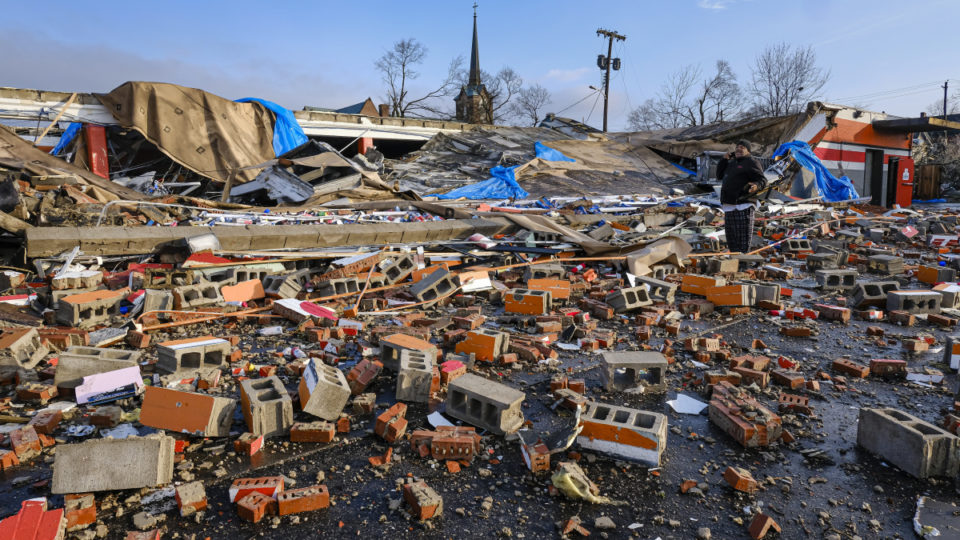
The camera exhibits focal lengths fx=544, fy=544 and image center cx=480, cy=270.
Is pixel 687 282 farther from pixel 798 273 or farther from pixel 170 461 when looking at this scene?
pixel 170 461

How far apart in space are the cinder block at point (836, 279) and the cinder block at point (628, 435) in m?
5.51

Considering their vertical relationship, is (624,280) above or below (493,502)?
above

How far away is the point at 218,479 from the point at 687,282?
571 cm

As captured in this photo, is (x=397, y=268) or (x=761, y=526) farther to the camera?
(x=397, y=268)

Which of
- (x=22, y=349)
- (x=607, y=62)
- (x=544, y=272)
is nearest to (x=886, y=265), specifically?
(x=544, y=272)

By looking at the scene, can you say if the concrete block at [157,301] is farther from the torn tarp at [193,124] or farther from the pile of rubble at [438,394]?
the torn tarp at [193,124]

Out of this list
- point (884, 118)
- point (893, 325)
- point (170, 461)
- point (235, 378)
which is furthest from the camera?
point (884, 118)

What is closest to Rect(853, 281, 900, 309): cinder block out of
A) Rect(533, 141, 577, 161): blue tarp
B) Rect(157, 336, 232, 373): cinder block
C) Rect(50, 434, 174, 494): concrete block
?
Rect(157, 336, 232, 373): cinder block

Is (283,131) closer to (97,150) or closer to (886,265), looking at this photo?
(97,150)

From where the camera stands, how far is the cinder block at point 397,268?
6.81 metres

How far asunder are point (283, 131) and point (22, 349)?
12.7 metres

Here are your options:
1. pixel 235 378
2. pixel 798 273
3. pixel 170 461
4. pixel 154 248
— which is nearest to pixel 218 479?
pixel 170 461

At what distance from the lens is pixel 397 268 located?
695 cm

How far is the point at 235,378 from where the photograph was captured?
154 inches
